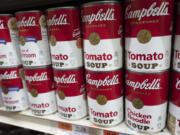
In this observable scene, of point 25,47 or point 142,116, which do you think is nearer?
point 142,116

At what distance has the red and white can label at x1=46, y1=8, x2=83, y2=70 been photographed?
0.66m

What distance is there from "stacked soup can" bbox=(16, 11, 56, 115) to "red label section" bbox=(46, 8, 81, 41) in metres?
0.09

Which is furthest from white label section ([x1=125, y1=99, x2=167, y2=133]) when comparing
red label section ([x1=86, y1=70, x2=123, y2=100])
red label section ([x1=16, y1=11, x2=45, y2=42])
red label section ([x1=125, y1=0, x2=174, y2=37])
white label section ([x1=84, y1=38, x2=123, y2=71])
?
red label section ([x1=16, y1=11, x2=45, y2=42])

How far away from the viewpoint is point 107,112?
68 cm

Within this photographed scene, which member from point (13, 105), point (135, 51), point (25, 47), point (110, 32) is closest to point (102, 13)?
point (110, 32)

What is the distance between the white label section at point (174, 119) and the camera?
1.94 ft

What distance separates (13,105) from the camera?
35.1 inches

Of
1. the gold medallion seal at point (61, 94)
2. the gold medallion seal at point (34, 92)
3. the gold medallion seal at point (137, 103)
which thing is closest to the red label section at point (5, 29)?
the gold medallion seal at point (34, 92)

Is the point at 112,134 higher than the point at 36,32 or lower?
lower

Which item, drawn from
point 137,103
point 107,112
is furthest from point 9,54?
point 137,103

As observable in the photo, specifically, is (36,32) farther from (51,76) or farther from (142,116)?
(142,116)

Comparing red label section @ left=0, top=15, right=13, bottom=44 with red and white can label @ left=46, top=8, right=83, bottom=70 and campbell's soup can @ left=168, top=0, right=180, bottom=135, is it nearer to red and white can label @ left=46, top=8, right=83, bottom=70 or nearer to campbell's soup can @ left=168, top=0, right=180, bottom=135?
red and white can label @ left=46, top=8, right=83, bottom=70

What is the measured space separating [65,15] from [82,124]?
548 mm

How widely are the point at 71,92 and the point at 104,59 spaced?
0.86 feet
